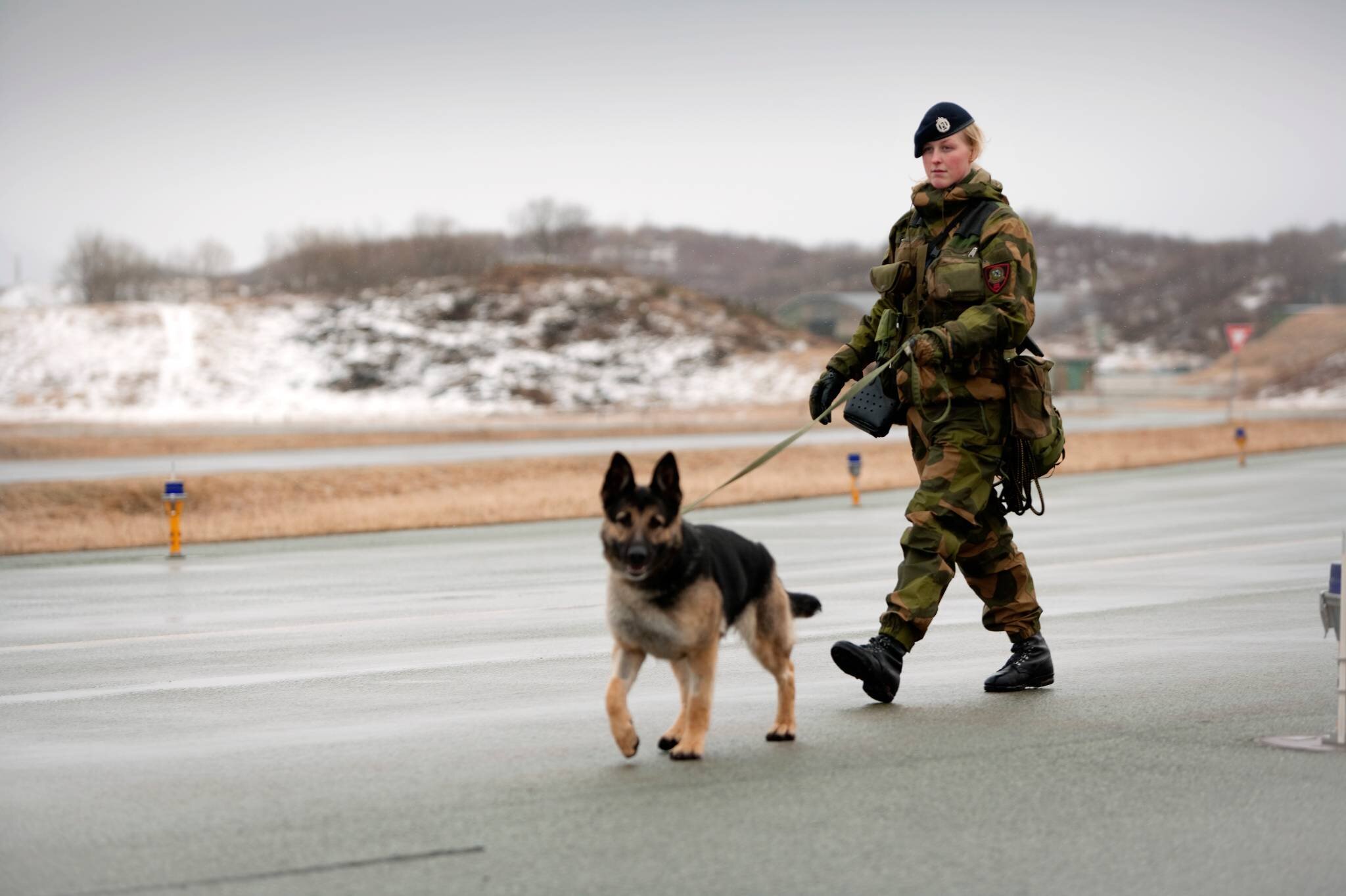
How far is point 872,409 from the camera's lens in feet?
25.1

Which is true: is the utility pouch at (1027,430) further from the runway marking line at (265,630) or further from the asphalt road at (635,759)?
the runway marking line at (265,630)

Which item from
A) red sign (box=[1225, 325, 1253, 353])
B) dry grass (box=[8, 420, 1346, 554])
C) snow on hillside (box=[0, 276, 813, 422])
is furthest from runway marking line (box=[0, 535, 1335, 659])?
snow on hillside (box=[0, 276, 813, 422])

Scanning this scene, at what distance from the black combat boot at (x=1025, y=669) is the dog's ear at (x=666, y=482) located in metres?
2.41

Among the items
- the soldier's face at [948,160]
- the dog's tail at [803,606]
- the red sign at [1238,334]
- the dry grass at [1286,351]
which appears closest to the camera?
the dog's tail at [803,606]

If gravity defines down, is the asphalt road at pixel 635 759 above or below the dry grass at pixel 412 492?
above

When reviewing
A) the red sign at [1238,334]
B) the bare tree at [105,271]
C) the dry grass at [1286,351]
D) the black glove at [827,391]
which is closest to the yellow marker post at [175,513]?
the black glove at [827,391]

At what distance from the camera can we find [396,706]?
25.7 ft

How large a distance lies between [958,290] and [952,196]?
46 centimetres

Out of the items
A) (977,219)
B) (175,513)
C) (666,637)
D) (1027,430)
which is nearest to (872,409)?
(1027,430)

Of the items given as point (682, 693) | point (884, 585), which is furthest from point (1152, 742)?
point (884, 585)

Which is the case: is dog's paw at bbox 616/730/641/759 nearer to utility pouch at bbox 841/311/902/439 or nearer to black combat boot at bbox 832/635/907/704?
black combat boot at bbox 832/635/907/704

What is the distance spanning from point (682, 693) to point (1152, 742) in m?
1.90

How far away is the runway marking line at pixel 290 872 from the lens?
4719 millimetres

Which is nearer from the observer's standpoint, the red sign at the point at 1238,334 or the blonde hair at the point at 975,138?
the blonde hair at the point at 975,138
